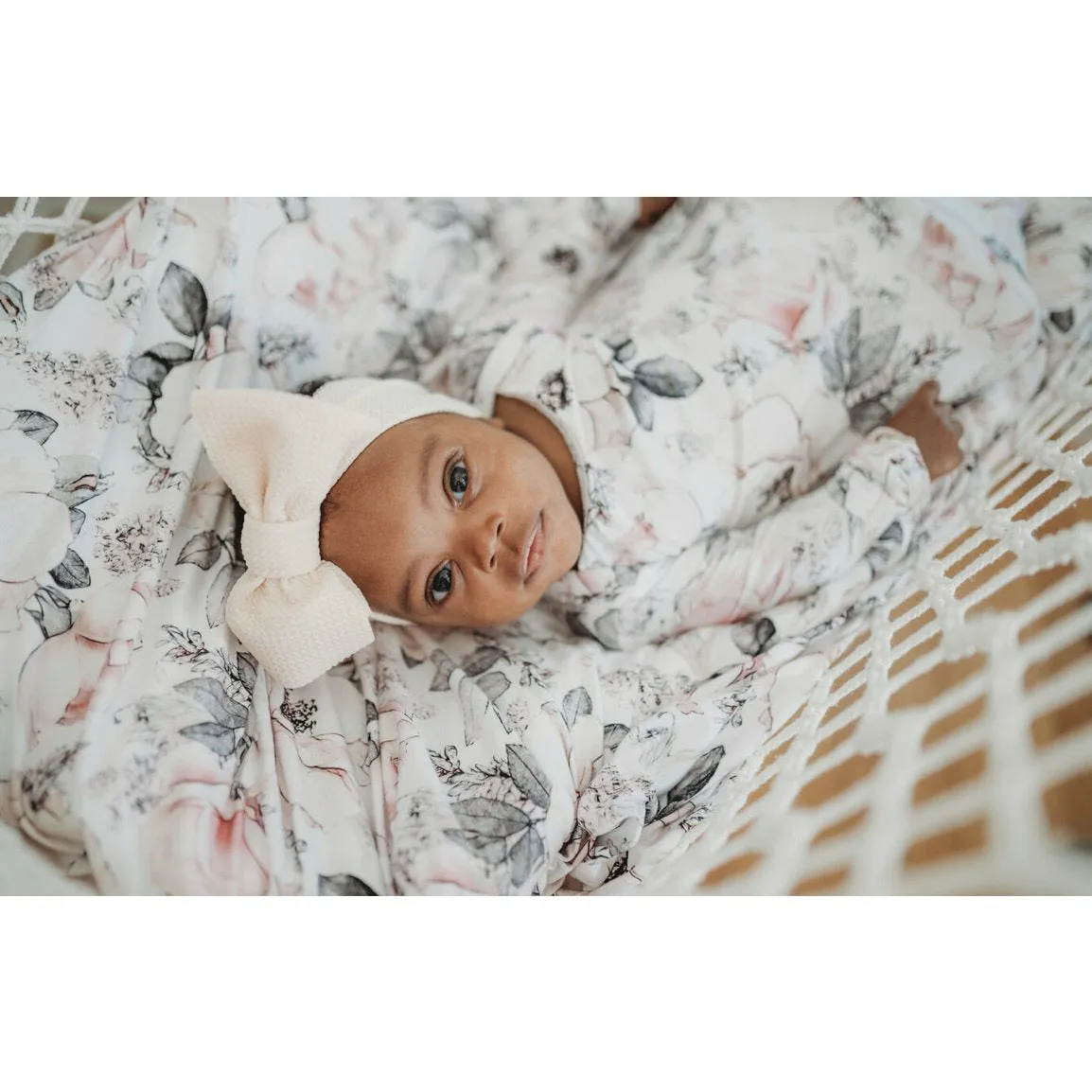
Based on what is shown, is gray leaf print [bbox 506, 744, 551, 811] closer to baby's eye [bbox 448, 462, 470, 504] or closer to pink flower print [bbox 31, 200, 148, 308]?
baby's eye [bbox 448, 462, 470, 504]

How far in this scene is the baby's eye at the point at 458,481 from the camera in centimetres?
100

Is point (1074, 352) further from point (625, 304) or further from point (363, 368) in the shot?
point (363, 368)

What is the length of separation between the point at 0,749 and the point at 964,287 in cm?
126

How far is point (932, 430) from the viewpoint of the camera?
1.19 metres

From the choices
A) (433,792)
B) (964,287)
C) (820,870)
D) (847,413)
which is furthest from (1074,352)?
(433,792)

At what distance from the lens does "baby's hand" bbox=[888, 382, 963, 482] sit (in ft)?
3.89

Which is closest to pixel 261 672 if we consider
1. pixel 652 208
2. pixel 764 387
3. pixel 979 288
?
pixel 764 387

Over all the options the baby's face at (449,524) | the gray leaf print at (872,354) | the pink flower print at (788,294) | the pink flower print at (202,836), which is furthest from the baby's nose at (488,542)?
the gray leaf print at (872,354)

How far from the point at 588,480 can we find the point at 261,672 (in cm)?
44

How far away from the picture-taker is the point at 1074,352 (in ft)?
4.08

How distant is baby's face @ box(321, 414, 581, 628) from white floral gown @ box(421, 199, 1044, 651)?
92 mm

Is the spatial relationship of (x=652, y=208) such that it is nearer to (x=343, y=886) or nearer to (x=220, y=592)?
(x=220, y=592)

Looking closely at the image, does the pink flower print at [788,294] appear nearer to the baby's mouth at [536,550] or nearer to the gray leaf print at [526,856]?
the baby's mouth at [536,550]

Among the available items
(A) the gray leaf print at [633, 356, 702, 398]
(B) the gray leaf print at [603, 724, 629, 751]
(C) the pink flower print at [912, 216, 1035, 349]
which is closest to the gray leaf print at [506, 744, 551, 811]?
(B) the gray leaf print at [603, 724, 629, 751]
